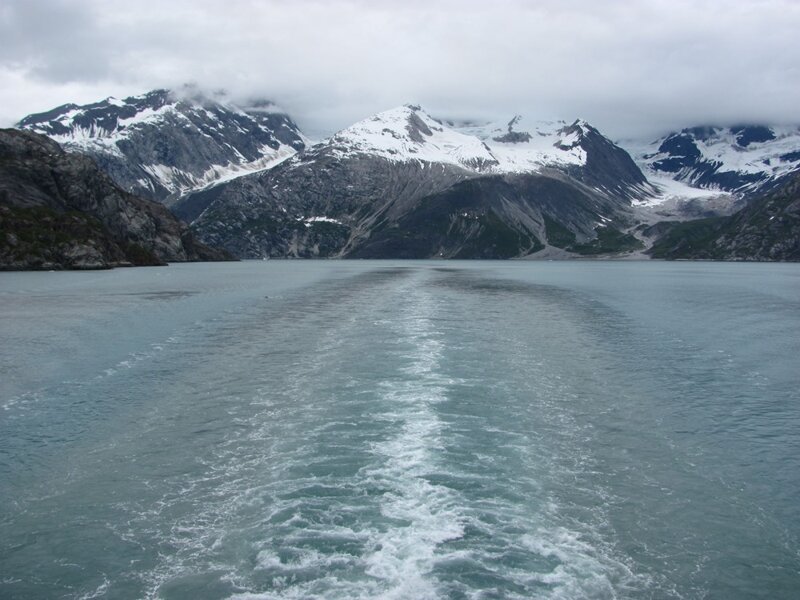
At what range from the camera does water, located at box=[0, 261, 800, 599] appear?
21016 mm

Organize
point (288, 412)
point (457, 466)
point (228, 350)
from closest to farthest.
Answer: point (457, 466) → point (288, 412) → point (228, 350)

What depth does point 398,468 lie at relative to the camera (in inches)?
1157

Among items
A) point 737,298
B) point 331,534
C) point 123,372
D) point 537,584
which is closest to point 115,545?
point 331,534

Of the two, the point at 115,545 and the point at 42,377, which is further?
the point at 42,377

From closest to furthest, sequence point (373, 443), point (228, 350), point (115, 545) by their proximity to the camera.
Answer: point (115, 545) → point (373, 443) → point (228, 350)

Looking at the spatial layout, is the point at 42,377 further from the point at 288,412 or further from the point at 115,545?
the point at 115,545

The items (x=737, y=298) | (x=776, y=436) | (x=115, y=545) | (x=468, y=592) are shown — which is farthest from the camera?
(x=737, y=298)

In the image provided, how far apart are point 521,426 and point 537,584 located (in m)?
16.3

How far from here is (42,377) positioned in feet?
158

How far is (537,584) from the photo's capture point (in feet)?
66.5

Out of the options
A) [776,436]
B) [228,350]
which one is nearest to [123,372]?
[228,350]

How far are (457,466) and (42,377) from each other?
114 ft

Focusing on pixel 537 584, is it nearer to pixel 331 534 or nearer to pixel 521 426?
pixel 331 534

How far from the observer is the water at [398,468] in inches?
827
